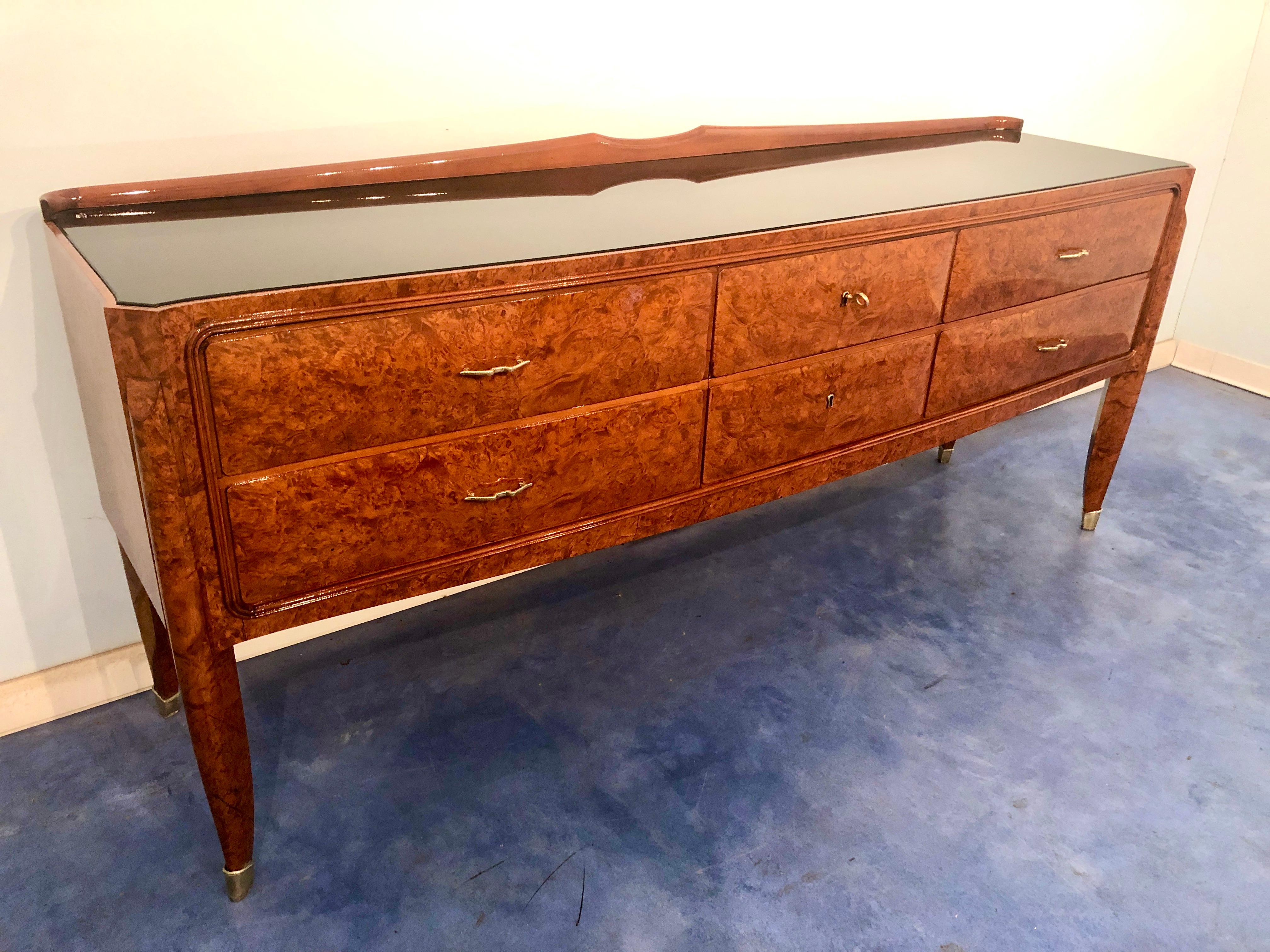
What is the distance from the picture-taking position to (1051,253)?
1.68 m

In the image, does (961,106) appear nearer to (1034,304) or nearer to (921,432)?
(1034,304)

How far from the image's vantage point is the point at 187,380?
98 centimetres

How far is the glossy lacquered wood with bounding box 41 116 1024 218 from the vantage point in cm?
130

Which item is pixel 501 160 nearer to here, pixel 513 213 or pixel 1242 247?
pixel 513 213

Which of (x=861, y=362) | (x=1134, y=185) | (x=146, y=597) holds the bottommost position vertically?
(x=146, y=597)

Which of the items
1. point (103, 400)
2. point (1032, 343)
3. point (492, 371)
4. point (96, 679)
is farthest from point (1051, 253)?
point (96, 679)

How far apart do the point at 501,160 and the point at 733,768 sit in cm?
105

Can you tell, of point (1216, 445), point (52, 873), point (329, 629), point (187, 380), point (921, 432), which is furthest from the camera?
point (1216, 445)

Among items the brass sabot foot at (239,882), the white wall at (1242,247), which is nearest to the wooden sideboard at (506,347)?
the brass sabot foot at (239,882)

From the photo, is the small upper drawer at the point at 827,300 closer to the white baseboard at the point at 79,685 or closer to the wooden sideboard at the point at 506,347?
the wooden sideboard at the point at 506,347

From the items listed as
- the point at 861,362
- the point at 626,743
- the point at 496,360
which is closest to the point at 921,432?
the point at 861,362

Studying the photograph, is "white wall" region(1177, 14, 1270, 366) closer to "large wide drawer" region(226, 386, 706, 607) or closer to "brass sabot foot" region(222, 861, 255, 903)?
"large wide drawer" region(226, 386, 706, 607)

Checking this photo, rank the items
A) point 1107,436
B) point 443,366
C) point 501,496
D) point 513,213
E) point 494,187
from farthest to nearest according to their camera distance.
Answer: point 1107,436, point 494,187, point 513,213, point 501,496, point 443,366

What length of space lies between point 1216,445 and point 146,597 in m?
2.65
